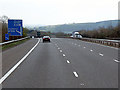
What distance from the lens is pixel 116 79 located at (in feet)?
34.9

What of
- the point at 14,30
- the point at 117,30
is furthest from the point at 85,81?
the point at 117,30

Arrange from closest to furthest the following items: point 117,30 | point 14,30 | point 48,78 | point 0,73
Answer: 1. point 48,78
2. point 0,73
3. point 14,30
4. point 117,30

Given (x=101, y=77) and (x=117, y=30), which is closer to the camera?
(x=101, y=77)

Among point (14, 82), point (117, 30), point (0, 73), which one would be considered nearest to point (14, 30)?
point (0, 73)

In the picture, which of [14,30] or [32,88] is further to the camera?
[14,30]

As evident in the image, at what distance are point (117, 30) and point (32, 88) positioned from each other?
6843 cm

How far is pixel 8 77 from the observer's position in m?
11.4

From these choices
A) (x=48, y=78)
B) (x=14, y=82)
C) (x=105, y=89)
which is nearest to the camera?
(x=105, y=89)

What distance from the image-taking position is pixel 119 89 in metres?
8.69

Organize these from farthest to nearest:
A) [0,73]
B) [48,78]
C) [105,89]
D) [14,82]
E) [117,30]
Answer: [117,30], [0,73], [48,78], [14,82], [105,89]

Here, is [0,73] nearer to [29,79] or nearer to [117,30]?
[29,79]

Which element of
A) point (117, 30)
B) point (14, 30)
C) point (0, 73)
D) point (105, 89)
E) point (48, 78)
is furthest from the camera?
point (117, 30)

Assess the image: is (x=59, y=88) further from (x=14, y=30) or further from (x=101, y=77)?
(x=14, y=30)

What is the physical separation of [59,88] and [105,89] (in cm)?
155
